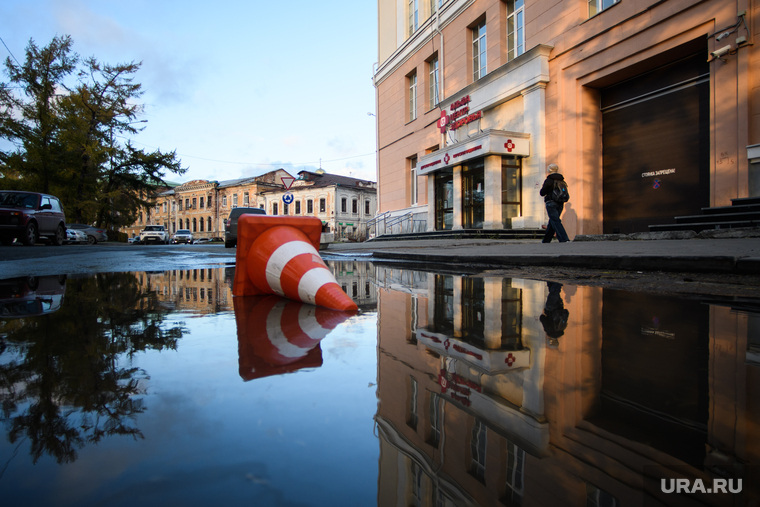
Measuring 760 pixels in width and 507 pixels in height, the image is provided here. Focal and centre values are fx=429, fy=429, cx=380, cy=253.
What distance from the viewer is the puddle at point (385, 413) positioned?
0.69 meters

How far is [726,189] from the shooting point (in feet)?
30.6

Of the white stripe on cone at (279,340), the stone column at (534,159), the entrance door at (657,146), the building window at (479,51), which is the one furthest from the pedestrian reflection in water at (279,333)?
the building window at (479,51)

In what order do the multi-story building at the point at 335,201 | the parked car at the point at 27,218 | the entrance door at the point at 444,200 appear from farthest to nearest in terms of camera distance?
the multi-story building at the point at 335,201 < the entrance door at the point at 444,200 < the parked car at the point at 27,218

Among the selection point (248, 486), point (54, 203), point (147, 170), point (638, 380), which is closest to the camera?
point (248, 486)

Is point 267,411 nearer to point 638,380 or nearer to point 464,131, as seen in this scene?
point 638,380

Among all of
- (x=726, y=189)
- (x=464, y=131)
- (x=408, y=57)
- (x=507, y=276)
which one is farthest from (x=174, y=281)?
(x=408, y=57)

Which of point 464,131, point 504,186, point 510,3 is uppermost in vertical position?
point 510,3

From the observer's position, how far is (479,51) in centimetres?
1875

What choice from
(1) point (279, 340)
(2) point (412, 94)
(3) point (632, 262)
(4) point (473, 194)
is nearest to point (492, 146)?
(4) point (473, 194)

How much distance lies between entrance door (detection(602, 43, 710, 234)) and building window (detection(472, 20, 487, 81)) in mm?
6392

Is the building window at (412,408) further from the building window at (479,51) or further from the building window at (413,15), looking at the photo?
the building window at (413,15)

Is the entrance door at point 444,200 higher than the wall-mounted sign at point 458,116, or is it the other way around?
the wall-mounted sign at point 458,116

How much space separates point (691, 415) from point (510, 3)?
1927 cm

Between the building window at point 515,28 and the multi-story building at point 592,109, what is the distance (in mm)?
55
